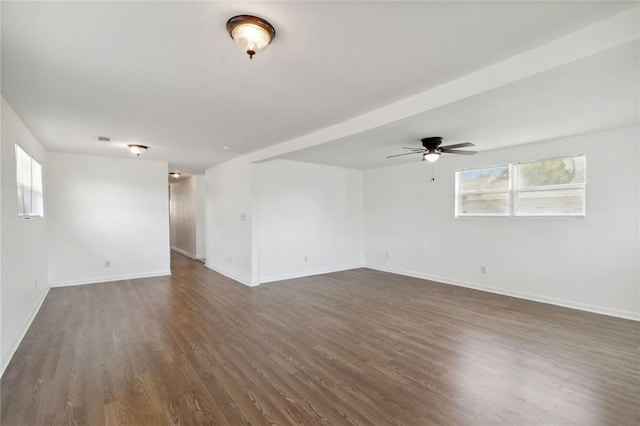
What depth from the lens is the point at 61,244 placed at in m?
5.37

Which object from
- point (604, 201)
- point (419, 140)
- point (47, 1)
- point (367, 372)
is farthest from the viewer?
point (419, 140)

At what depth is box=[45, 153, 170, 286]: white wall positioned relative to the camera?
211 inches

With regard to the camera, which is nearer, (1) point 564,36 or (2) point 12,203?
(1) point 564,36

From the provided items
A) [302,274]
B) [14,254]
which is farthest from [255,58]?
[302,274]

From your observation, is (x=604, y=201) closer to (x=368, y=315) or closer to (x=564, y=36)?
(x=564, y=36)

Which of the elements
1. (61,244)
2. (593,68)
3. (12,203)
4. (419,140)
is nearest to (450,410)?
(593,68)

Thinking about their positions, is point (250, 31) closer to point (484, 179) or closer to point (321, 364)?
point (321, 364)

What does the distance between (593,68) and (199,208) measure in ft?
28.1

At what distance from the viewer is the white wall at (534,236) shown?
3.77 meters

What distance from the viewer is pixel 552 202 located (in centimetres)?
441

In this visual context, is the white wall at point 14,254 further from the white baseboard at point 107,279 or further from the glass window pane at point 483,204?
the glass window pane at point 483,204

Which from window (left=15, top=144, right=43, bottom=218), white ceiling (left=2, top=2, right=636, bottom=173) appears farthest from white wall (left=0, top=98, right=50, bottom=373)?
white ceiling (left=2, top=2, right=636, bottom=173)

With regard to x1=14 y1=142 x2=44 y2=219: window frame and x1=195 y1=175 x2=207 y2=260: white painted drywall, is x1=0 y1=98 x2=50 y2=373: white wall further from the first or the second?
x1=195 y1=175 x2=207 y2=260: white painted drywall

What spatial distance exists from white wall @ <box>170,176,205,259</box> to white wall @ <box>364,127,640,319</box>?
5367mm
